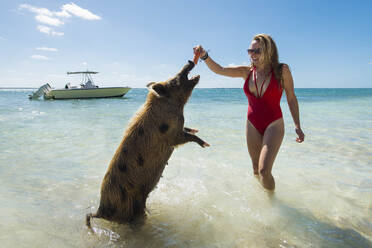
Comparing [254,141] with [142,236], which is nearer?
[142,236]

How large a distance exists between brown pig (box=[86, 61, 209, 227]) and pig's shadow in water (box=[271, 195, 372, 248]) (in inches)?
73.4

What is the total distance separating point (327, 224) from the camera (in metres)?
3.47

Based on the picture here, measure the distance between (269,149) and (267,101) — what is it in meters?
0.72

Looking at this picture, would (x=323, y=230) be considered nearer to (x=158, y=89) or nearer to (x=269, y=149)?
(x=269, y=149)

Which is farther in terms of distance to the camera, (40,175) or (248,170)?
(248,170)

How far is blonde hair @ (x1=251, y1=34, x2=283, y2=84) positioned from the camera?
369 centimetres

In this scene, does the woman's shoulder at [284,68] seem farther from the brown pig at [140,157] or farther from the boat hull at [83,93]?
the boat hull at [83,93]

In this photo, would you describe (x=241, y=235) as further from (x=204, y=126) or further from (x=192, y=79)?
(x=204, y=126)

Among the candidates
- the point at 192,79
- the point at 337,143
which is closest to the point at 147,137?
the point at 192,79

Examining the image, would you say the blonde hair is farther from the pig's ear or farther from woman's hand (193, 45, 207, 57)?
the pig's ear

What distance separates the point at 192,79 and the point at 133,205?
1.94m

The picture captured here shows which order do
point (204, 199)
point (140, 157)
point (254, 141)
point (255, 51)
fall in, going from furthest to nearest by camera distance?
point (204, 199), point (254, 141), point (255, 51), point (140, 157)

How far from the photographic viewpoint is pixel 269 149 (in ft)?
11.9

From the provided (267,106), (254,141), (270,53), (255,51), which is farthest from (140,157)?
(270,53)
